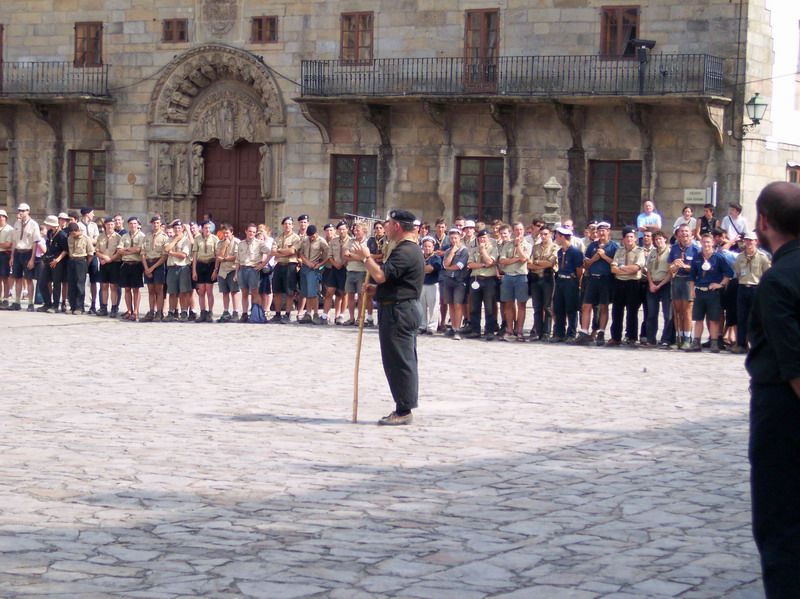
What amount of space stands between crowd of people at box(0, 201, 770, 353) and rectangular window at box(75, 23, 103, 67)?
34.5 ft

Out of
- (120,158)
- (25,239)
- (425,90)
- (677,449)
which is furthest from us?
(120,158)

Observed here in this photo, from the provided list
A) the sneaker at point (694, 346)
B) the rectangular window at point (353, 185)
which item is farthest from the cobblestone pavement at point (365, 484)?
the rectangular window at point (353, 185)

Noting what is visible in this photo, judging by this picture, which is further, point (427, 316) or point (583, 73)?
point (583, 73)

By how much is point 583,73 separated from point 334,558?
25.1 meters

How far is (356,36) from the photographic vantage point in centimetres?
3422

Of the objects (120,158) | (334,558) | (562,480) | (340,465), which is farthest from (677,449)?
(120,158)

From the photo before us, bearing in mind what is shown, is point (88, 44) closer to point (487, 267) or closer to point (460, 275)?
point (460, 275)

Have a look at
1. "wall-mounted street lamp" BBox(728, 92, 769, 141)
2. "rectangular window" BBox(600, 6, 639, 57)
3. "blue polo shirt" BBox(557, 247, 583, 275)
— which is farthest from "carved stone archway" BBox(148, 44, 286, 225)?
"blue polo shirt" BBox(557, 247, 583, 275)

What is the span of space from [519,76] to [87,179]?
40.6 feet

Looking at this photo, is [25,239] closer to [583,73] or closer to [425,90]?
[425,90]

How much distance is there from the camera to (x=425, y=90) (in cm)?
3312

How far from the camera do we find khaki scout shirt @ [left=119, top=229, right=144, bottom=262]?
84.0ft

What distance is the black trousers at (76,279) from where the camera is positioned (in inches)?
1033

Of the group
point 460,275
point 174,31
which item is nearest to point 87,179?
point 174,31
